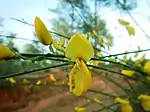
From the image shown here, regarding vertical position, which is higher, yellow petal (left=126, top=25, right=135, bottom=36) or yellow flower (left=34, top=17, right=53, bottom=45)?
yellow petal (left=126, top=25, right=135, bottom=36)

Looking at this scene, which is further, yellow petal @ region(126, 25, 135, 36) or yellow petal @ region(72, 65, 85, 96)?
yellow petal @ region(126, 25, 135, 36)

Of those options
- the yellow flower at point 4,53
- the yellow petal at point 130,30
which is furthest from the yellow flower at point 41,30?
the yellow petal at point 130,30

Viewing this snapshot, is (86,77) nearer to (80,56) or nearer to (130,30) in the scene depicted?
(80,56)

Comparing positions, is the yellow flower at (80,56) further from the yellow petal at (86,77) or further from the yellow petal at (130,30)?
the yellow petal at (130,30)

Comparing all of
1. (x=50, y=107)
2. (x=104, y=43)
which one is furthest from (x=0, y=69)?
(x=104, y=43)

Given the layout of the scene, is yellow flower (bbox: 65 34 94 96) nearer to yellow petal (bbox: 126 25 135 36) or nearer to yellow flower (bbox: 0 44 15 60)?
yellow flower (bbox: 0 44 15 60)

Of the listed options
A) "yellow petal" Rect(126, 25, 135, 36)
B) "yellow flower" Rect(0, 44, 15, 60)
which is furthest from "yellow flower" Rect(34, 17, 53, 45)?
"yellow petal" Rect(126, 25, 135, 36)

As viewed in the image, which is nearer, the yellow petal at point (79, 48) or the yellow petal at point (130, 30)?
the yellow petal at point (79, 48)
